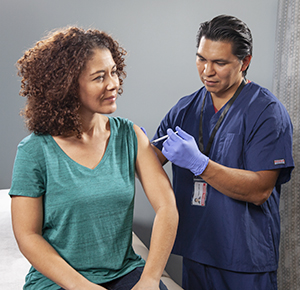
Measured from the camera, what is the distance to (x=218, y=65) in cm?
156

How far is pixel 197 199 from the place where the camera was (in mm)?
1625

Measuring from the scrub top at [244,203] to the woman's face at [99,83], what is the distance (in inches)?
22.6

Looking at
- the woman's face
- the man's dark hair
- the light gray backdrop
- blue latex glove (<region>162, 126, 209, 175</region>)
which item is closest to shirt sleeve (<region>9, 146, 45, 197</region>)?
the woman's face

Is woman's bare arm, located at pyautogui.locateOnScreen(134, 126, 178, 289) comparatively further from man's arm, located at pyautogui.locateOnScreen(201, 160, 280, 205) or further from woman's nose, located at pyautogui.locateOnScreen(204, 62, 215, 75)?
woman's nose, located at pyautogui.locateOnScreen(204, 62, 215, 75)

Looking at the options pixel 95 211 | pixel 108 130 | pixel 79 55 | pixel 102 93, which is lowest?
pixel 95 211

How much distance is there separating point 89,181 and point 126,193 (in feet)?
0.46

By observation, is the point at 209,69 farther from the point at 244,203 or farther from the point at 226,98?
the point at 244,203

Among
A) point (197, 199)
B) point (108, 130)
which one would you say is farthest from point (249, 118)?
point (108, 130)

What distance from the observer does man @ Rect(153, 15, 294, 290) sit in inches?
58.3

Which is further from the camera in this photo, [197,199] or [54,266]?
[197,199]

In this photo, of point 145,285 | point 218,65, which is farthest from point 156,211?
point 218,65

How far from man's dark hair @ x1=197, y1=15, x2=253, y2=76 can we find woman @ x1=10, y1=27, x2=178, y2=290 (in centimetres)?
50

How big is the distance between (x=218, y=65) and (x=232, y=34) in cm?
15

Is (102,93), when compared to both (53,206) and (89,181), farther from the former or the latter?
(53,206)
